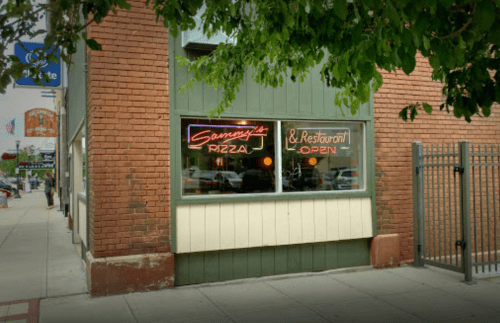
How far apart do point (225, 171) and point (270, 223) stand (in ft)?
3.54

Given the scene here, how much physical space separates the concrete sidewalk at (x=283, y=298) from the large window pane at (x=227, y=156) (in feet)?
4.85

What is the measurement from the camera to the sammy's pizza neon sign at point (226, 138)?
7.02m

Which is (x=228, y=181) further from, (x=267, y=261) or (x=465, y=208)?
(x=465, y=208)

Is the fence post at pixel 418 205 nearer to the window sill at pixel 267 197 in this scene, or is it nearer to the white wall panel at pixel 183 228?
the window sill at pixel 267 197

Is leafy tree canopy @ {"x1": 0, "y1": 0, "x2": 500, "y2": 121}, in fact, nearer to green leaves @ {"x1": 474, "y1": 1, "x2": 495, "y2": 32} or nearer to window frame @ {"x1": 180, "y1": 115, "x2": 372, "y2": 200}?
green leaves @ {"x1": 474, "y1": 1, "x2": 495, "y2": 32}

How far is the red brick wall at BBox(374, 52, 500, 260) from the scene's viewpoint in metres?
7.90

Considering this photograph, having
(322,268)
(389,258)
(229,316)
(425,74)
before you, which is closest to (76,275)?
(229,316)

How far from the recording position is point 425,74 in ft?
27.2

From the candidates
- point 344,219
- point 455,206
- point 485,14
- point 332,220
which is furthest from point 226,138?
point 485,14

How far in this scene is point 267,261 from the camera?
23.8 ft

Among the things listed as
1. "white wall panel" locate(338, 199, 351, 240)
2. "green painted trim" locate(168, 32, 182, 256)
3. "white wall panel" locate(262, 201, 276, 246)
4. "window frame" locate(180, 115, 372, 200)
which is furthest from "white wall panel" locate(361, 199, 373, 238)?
"green painted trim" locate(168, 32, 182, 256)

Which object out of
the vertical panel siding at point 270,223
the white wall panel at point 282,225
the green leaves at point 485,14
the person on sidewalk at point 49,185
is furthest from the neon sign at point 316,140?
the person on sidewalk at point 49,185

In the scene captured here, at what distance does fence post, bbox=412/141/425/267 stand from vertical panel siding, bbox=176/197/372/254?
2.79 feet

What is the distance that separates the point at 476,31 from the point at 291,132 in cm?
390
